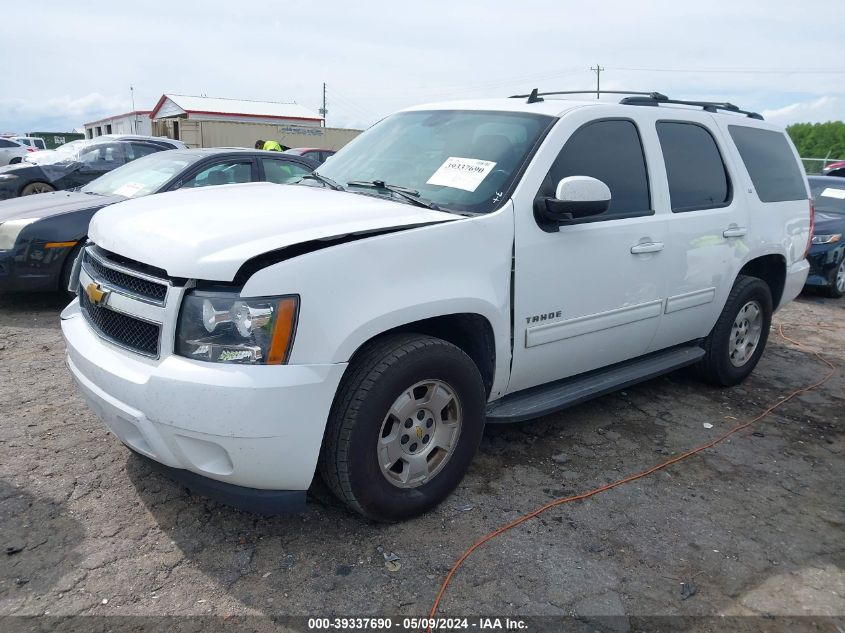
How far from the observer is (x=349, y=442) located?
262 centimetres

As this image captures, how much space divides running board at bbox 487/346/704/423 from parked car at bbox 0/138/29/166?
2299 centimetres

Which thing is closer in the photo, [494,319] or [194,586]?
[194,586]

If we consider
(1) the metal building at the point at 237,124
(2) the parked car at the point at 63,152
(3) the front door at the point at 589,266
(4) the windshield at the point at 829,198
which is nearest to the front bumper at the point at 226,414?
(3) the front door at the point at 589,266

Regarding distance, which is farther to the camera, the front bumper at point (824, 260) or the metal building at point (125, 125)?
the metal building at point (125, 125)

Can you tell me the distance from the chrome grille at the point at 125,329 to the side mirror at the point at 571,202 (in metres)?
1.81

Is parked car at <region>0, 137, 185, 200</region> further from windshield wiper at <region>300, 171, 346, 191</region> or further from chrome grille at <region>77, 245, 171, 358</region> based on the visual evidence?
chrome grille at <region>77, 245, 171, 358</region>

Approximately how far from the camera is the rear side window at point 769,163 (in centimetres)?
470

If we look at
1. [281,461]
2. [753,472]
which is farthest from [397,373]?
[753,472]

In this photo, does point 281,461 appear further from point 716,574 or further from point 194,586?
point 716,574

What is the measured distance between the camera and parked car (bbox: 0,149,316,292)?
5.70 meters

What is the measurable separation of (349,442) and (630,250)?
6.50 ft

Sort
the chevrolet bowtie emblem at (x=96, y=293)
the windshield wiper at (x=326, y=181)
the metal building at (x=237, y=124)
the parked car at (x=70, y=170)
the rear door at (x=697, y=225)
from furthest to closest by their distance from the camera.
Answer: the metal building at (x=237, y=124) < the parked car at (x=70, y=170) < the rear door at (x=697, y=225) < the windshield wiper at (x=326, y=181) < the chevrolet bowtie emblem at (x=96, y=293)

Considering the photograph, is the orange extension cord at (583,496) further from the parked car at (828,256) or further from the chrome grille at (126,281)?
the parked car at (828,256)

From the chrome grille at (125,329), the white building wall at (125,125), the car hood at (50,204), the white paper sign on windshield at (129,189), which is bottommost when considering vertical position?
the chrome grille at (125,329)
